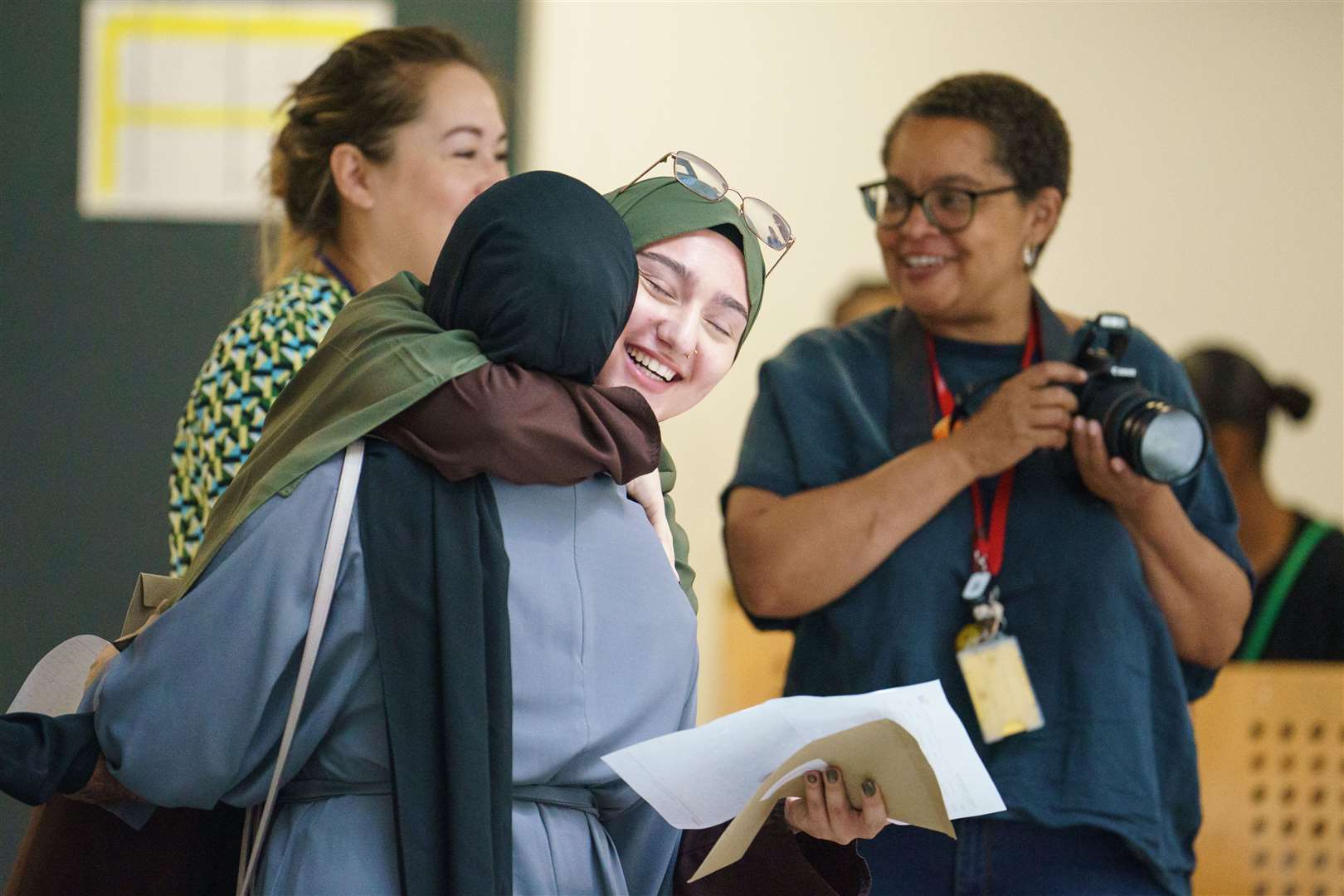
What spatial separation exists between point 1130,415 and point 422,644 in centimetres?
124

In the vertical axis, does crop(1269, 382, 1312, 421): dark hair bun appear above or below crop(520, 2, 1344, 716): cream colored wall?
below

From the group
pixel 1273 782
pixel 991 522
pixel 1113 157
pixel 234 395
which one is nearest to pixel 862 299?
pixel 1113 157

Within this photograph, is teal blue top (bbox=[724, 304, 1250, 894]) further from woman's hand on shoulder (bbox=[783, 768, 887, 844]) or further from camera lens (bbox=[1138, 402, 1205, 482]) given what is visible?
woman's hand on shoulder (bbox=[783, 768, 887, 844])

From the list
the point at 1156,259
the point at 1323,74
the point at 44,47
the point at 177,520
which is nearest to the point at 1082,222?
the point at 1156,259

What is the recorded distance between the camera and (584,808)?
1.32 m

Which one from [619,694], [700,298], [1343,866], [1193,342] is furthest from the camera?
[1193,342]

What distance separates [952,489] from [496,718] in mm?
1074

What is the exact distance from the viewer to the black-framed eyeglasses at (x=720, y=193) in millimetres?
1475

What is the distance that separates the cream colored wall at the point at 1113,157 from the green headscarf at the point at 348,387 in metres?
2.99

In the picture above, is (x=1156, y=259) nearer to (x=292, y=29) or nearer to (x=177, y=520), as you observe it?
(x=292, y=29)

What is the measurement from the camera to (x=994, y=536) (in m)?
2.15

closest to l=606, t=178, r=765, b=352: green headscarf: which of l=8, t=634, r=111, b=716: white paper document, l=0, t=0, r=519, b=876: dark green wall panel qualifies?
l=8, t=634, r=111, b=716: white paper document

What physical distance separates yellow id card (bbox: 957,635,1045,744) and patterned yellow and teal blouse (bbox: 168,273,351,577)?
99cm

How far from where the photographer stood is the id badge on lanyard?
6.72ft
